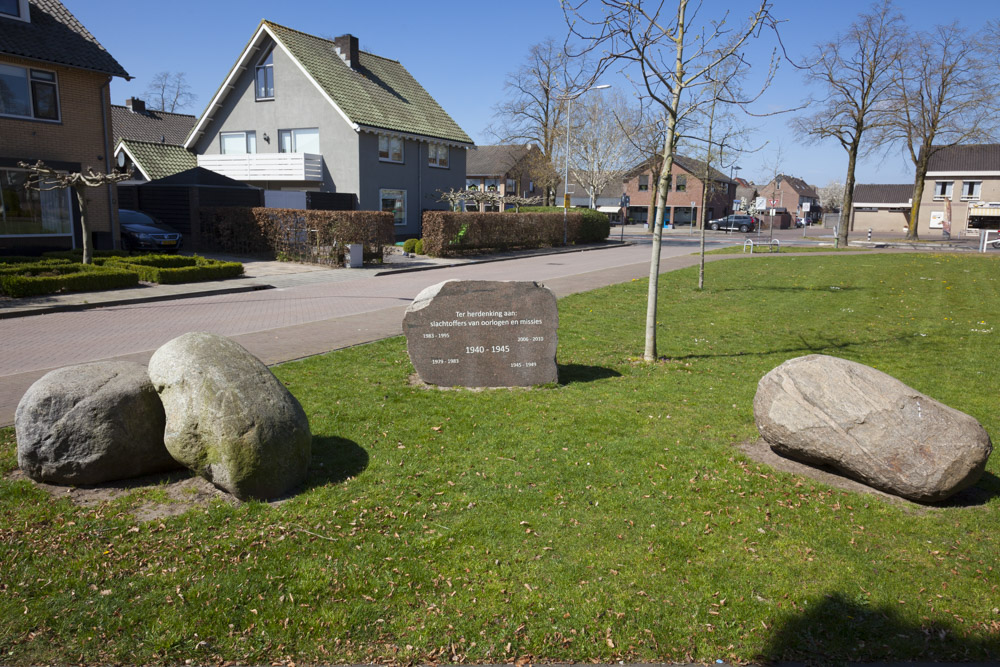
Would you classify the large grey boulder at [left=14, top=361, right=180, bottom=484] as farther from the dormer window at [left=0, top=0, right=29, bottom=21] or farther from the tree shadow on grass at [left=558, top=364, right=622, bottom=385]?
the dormer window at [left=0, top=0, right=29, bottom=21]

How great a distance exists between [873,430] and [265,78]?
3528cm

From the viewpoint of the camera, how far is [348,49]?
35.9m

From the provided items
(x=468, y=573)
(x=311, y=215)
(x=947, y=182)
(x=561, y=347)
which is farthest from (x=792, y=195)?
(x=468, y=573)

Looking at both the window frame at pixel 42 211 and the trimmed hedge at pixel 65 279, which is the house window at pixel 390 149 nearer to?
the window frame at pixel 42 211

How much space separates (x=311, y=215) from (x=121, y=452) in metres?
18.8

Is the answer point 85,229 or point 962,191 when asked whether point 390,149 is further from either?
point 962,191

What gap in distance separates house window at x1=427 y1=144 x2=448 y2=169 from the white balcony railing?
21.4 ft

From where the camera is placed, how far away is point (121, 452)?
202 inches

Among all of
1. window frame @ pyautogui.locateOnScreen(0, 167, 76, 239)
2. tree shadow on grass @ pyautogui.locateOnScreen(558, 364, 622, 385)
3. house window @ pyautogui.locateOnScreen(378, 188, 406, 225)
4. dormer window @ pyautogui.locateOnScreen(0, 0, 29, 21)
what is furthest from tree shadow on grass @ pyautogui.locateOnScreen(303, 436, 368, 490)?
house window @ pyautogui.locateOnScreen(378, 188, 406, 225)

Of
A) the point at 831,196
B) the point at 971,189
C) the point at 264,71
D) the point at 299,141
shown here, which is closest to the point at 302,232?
the point at 299,141

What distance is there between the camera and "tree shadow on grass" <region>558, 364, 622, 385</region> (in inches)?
328

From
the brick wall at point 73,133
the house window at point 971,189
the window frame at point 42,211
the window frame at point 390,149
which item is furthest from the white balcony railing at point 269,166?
the house window at point 971,189

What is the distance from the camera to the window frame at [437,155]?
1469 inches

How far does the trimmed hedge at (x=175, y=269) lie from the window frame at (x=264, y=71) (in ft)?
58.7
